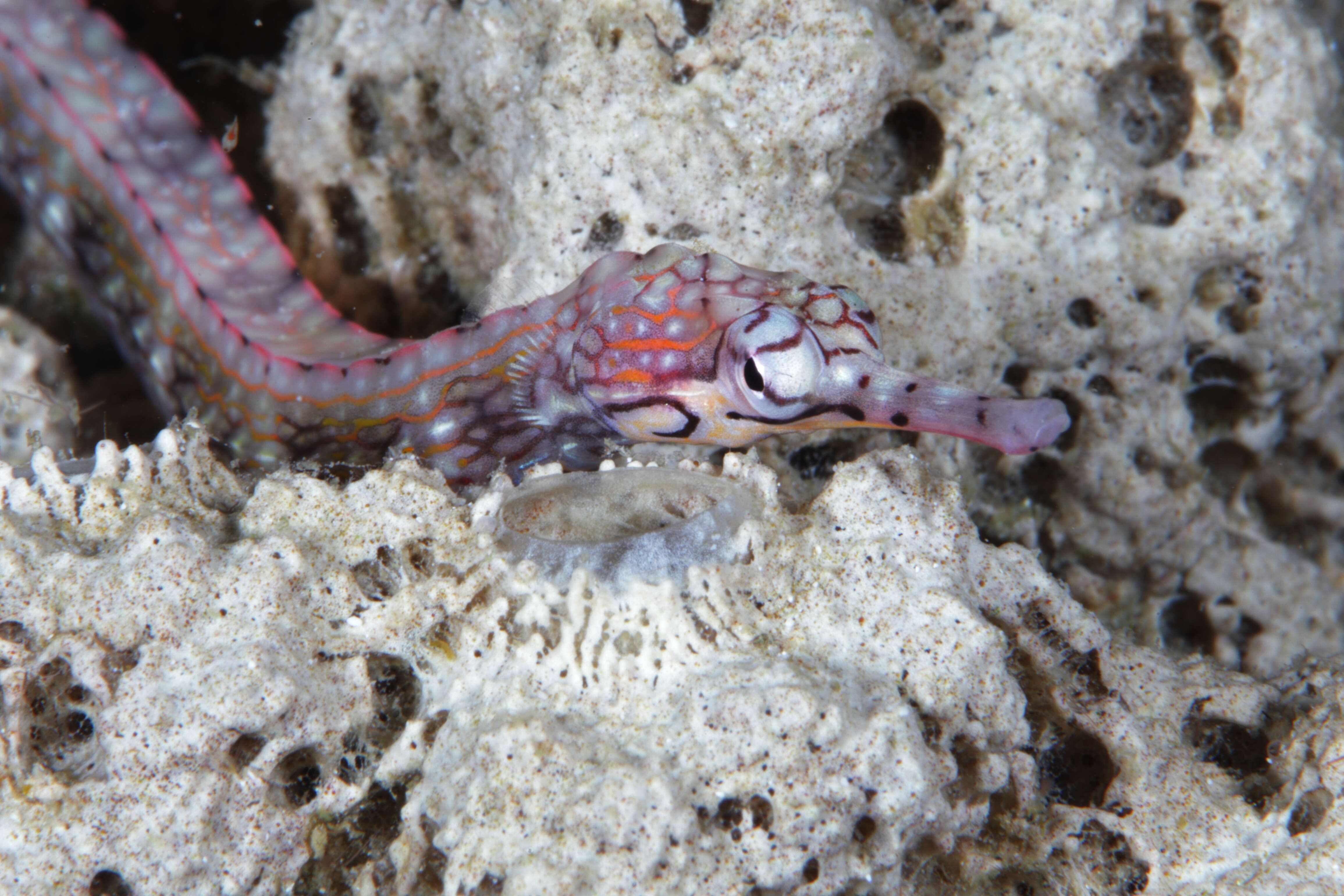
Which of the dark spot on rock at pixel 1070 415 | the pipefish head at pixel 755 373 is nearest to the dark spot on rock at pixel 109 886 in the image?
the pipefish head at pixel 755 373

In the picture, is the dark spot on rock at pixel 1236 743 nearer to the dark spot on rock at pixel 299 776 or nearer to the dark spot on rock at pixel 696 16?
the dark spot on rock at pixel 299 776

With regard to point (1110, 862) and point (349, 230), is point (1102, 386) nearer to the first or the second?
point (1110, 862)

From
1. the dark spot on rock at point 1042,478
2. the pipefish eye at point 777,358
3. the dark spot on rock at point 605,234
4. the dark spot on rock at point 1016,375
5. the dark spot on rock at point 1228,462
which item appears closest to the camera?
the pipefish eye at point 777,358

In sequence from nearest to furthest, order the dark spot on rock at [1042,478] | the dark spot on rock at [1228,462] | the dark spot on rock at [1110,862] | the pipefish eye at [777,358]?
the dark spot on rock at [1110,862] → the pipefish eye at [777,358] → the dark spot on rock at [1042,478] → the dark spot on rock at [1228,462]

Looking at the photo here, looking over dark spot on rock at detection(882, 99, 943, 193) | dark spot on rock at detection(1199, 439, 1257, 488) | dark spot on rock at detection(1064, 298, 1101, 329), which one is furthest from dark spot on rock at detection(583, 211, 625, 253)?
dark spot on rock at detection(1199, 439, 1257, 488)

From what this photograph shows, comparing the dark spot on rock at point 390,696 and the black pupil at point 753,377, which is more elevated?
the black pupil at point 753,377

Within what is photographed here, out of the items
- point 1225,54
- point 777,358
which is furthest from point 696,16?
point 1225,54

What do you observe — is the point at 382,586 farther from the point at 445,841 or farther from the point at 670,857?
the point at 670,857

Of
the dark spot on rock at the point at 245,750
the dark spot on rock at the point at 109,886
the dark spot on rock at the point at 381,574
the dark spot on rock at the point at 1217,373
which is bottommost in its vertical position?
the dark spot on rock at the point at 109,886
